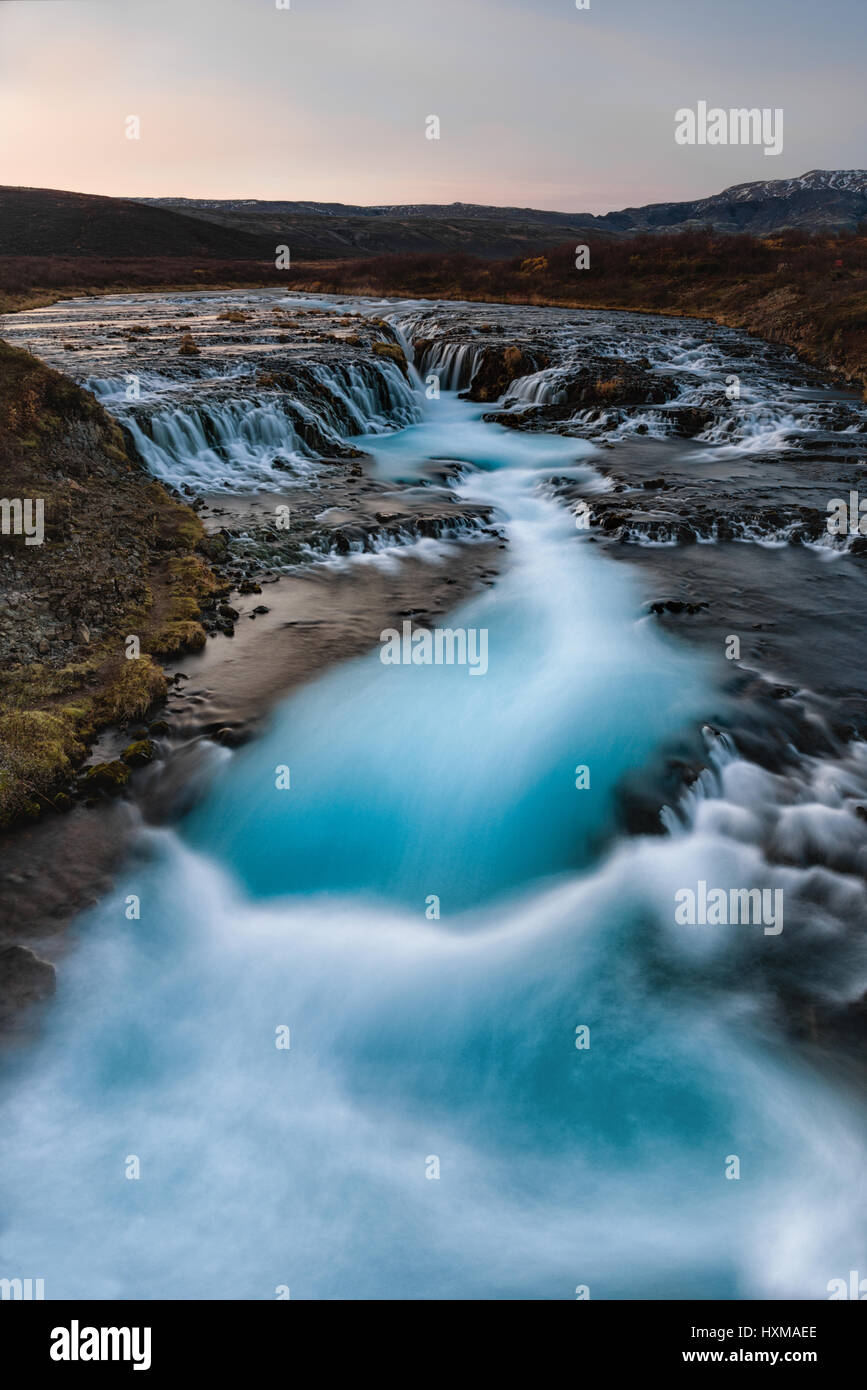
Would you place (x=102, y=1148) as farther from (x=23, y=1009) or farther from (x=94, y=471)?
(x=94, y=471)

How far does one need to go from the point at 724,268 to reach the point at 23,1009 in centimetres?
5771

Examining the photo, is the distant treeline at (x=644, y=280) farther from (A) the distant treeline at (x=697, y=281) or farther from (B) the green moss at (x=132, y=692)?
(B) the green moss at (x=132, y=692)

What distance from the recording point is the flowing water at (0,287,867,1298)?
490 centimetres

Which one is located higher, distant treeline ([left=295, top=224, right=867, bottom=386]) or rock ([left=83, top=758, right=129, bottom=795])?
distant treeline ([left=295, top=224, right=867, bottom=386])

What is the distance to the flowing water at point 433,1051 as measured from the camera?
4.90m

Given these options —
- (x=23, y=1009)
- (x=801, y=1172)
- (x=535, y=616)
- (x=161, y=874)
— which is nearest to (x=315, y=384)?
(x=535, y=616)

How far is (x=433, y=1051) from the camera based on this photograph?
6.22 m

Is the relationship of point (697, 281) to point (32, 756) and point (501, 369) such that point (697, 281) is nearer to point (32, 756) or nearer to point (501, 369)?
point (501, 369)

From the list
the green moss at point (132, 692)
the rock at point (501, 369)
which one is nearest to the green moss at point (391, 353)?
the rock at point (501, 369)

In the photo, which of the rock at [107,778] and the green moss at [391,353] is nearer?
the rock at [107,778]

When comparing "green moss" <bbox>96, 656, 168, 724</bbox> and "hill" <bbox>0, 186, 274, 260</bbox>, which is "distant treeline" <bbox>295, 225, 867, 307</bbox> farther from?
"green moss" <bbox>96, 656, 168, 724</bbox>

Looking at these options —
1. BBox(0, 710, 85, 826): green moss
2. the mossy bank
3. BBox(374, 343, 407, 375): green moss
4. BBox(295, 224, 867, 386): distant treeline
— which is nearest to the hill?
BBox(295, 224, 867, 386): distant treeline

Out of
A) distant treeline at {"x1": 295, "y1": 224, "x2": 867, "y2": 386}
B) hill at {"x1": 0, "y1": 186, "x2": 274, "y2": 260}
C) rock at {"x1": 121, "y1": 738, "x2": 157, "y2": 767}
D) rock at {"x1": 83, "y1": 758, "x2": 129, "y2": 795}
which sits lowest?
rock at {"x1": 83, "y1": 758, "x2": 129, "y2": 795}

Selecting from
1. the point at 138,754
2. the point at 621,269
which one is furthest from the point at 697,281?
the point at 138,754
